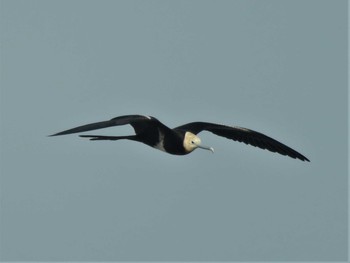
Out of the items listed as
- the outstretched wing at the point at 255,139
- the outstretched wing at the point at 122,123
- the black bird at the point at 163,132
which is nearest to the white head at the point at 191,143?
the black bird at the point at 163,132

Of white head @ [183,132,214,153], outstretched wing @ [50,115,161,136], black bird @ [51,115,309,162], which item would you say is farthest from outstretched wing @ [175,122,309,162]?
outstretched wing @ [50,115,161,136]

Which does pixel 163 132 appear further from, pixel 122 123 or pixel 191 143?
pixel 122 123

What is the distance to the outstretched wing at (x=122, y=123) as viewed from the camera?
13.9 m

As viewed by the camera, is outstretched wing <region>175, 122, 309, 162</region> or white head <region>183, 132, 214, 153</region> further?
outstretched wing <region>175, 122, 309, 162</region>

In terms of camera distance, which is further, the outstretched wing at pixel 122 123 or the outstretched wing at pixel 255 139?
the outstretched wing at pixel 255 139

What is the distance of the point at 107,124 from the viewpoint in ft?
45.9

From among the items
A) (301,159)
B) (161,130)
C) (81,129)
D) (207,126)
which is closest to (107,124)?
(81,129)

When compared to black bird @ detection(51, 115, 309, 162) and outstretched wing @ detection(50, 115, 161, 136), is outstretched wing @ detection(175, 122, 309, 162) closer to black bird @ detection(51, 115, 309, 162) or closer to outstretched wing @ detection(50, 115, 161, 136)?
black bird @ detection(51, 115, 309, 162)

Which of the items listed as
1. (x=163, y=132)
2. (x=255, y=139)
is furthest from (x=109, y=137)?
(x=255, y=139)

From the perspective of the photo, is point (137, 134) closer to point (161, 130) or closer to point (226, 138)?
point (161, 130)

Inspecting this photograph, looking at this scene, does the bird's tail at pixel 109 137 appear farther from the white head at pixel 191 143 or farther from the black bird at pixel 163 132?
the white head at pixel 191 143

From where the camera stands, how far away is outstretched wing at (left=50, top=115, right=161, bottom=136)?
1385 centimetres

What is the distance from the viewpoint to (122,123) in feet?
46.4

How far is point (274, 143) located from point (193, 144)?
83.8 inches
